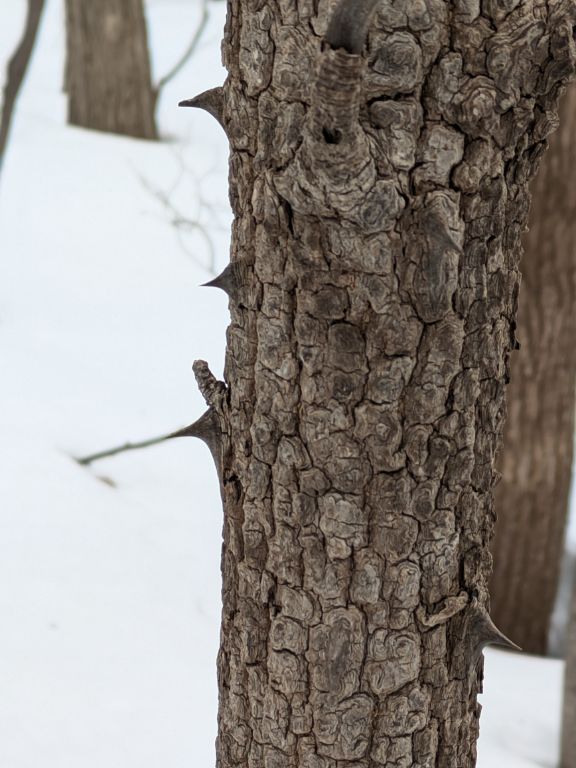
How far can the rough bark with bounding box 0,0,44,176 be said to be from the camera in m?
4.70

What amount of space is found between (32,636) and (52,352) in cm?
274

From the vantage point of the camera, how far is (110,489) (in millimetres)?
4512

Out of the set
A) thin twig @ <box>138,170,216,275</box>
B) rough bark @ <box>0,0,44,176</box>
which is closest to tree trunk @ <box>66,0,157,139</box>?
thin twig @ <box>138,170,216,275</box>

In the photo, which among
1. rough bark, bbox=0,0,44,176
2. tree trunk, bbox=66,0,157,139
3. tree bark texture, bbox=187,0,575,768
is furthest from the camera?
tree trunk, bbox=66,0,157,139

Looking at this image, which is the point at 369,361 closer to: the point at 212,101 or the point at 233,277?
the point at 233,277

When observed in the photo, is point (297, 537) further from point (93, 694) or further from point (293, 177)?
point (93, 694)

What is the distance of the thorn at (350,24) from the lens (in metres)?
1.06

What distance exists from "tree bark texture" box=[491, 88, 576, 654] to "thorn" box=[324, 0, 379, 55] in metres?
3.03

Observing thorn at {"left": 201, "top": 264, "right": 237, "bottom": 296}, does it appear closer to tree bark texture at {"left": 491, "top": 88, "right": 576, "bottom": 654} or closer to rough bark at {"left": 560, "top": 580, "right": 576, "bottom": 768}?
rough bark at {"left": 560, "top": 580, "right": 576, "bottom": 768}

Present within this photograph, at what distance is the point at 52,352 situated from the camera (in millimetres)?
5832

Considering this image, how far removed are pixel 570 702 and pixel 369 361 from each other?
263 cm

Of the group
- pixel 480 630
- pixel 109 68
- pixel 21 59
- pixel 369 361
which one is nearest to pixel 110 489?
pixel 21 59

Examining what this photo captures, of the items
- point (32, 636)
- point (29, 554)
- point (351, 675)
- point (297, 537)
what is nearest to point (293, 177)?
point (297, 537)

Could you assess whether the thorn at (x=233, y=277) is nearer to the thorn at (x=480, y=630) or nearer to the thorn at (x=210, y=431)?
the thorn at (x=210, y=431)
